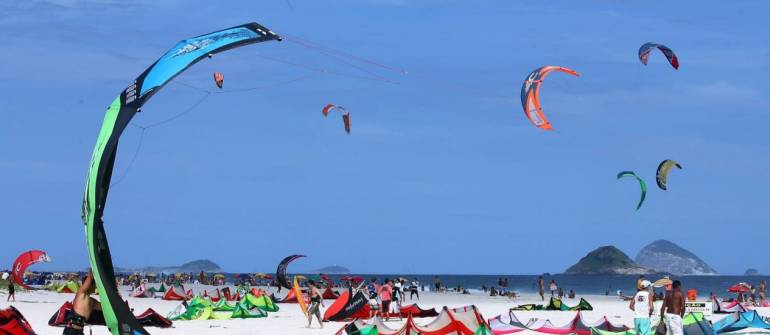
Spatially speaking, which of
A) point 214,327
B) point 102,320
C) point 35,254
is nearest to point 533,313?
point 214,327

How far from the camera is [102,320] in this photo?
11422 millimetres

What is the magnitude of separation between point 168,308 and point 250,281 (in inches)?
1315

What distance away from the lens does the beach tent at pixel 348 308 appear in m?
24.3

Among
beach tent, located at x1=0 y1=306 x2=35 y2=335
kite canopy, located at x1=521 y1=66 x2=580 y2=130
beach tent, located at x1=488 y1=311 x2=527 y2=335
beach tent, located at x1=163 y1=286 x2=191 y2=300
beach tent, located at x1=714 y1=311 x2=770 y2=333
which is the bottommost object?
beach tent, located at x1=0 y1=306 x2=35 y2=335

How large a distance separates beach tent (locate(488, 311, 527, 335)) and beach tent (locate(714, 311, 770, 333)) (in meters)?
3.64

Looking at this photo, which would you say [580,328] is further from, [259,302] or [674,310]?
[259,302]

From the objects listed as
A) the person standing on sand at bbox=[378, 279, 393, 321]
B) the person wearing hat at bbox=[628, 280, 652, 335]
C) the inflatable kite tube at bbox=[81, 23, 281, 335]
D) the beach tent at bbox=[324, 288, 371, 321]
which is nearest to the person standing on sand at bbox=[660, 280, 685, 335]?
the person wearing hat at bbox=[628, 280, 652, 335]

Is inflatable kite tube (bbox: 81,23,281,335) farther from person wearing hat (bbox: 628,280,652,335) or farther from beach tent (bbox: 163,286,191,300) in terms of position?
beach tent (bbox: 163,286,191,300)

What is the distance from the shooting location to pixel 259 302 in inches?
1102

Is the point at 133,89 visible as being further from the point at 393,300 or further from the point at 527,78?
the point at 393,300

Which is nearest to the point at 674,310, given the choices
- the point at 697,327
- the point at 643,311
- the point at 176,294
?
the point at 643,311

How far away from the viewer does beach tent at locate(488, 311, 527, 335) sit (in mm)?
19906

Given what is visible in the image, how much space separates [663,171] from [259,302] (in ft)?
46.4

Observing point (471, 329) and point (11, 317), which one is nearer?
point (11, 317)
